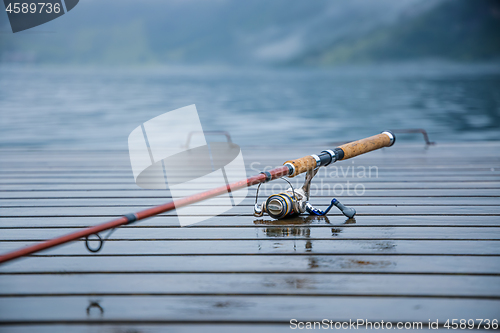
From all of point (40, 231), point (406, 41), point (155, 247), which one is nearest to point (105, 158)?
point (40, 231)

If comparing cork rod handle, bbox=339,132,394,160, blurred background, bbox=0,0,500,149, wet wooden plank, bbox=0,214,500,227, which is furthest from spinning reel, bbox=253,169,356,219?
blurred background, bbox=0,0,500,149

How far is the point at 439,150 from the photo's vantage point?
514cm

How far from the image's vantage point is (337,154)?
2719 millimetres

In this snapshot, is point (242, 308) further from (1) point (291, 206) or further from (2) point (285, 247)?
(1) point (291, 206)

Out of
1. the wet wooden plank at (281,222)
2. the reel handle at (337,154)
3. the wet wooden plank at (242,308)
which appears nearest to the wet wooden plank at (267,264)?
the wet wooden plank at (242,308)

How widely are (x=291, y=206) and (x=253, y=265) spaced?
2.16 ft

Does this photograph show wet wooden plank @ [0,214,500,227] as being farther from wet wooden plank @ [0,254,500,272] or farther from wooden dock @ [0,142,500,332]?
wet wooden plank @ [0,254,500,272]

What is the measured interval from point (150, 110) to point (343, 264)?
30.4 meters

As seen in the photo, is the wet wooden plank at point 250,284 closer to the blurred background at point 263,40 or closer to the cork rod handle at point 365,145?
the cork rod handle at point 365,145

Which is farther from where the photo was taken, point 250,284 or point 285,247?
point 285,247

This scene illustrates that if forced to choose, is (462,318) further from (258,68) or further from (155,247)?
(258,68)

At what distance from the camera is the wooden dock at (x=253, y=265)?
161 cm

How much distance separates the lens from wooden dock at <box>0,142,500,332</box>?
63.5 inches

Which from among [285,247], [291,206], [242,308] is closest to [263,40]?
[291,206]
